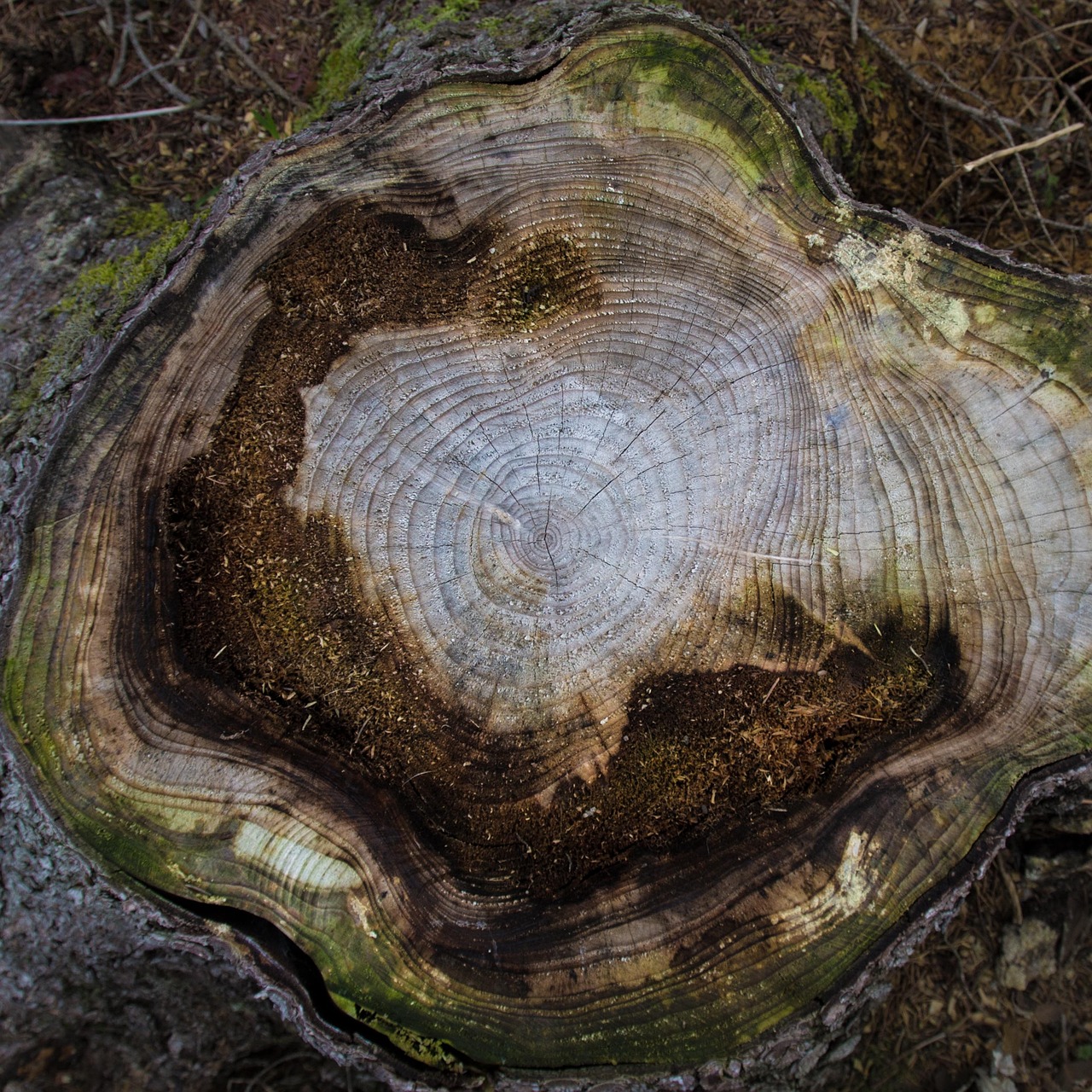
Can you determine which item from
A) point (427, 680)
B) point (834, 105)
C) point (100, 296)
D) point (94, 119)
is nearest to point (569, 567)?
point (427, 680)

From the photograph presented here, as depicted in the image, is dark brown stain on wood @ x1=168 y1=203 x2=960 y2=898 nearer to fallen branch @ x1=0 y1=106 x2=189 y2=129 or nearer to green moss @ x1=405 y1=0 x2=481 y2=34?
green moss @ x1=405 y1=0 x2=481 y2=34

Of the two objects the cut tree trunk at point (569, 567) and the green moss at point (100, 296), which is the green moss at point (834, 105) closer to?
the cut tree trunk at point (569, 567)

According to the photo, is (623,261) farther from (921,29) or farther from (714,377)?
(921,29)

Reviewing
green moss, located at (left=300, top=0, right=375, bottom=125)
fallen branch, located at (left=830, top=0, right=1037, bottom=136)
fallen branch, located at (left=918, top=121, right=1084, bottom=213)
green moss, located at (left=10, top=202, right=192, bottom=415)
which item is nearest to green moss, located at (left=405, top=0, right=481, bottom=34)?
green moss, located at (left=300, top=0, right=375, bottom=125)

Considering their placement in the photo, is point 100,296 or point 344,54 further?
point 344,54

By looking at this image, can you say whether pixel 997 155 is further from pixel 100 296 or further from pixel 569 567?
pixel 100 296
